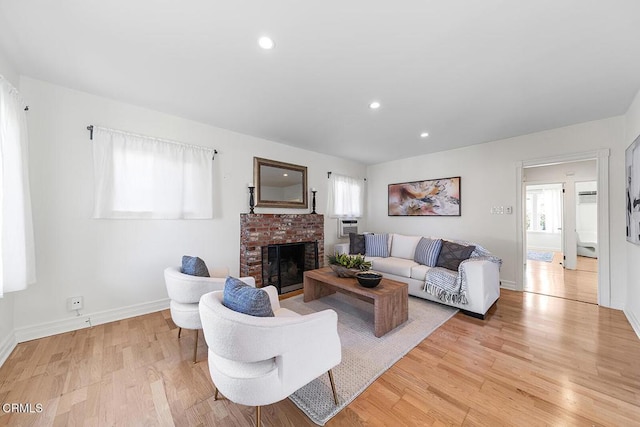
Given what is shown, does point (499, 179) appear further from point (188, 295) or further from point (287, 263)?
point (188, 295)

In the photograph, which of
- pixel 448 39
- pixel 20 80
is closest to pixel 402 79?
pixel 448 39

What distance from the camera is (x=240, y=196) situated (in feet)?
11.9

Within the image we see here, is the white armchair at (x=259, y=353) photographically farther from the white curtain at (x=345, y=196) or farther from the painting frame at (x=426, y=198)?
the painting frame at (x=426, y=198)

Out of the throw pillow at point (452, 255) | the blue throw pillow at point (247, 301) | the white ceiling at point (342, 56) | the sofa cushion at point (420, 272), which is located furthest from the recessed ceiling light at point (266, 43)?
the throw pillow at point (452, 255)

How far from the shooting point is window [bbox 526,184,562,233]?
741cm

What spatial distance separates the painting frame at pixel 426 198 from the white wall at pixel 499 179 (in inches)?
4.0

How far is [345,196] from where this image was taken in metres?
5.20

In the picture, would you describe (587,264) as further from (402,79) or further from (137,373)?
(137,373)

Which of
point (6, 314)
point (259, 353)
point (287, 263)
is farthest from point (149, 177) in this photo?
point (259, 353)

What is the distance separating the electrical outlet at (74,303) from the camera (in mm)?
2418

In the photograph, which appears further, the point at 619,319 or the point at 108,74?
the point at 619,319

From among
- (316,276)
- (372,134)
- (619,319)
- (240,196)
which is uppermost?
Result: (372,134)

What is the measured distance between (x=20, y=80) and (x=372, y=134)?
3.91 meters

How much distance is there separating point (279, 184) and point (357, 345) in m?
2.78
